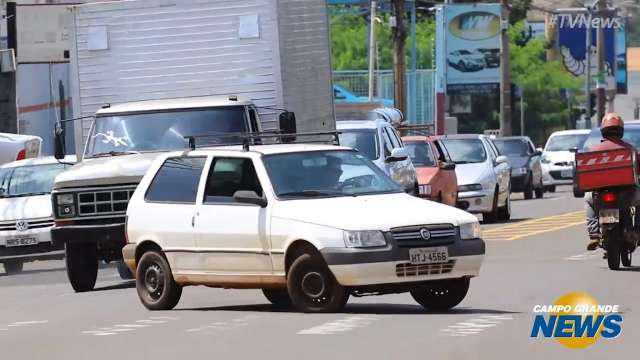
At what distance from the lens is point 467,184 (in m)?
32.1

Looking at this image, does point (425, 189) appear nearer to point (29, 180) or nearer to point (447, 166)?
point (447, 166)

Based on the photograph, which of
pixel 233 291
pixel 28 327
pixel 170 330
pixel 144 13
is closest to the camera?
pixel 170 330

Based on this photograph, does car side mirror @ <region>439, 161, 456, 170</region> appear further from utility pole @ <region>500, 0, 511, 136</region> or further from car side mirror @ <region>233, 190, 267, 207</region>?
utility pole @ <region>500, 0, 511, 136</region>

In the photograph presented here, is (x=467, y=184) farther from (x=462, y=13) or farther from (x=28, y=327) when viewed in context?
(x=462, y=13)

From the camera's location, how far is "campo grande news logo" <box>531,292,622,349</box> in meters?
12.2

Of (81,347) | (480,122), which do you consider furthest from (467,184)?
(480,122)

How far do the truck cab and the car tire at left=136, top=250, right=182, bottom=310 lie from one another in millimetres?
3067

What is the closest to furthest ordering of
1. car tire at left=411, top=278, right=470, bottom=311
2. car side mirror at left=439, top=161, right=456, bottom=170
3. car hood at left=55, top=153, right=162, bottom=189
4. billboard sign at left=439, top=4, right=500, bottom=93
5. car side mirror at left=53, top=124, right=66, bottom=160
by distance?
car tire at left=411, top=278, right=470, bottom=311 → car hood at left=55, top=153, right=162, bottom=189 → car side mirror at left=53, top=124, right=66, bottom=160 → car side mirror at left=439, top=161, right=456, bottom=170 → billboard sign at left=439, top=4, right=500, bottom=93

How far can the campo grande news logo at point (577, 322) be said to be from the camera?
12.2m

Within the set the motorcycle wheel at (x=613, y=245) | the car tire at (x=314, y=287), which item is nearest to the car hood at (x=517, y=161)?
the motorcycle wheel at (x=613, y=245)

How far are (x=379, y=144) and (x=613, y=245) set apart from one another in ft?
26.2

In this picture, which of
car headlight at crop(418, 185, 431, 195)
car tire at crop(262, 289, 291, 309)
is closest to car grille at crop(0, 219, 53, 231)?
car headlight at crop(418, 185, 431, 195)

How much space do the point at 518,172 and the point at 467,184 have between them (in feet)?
43.8

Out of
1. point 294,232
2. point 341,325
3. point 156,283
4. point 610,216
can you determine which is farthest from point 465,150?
point 341,325
